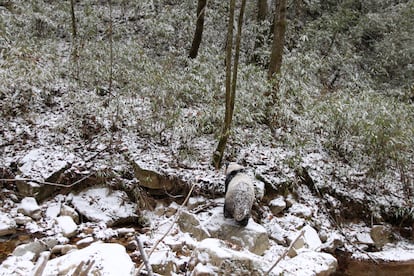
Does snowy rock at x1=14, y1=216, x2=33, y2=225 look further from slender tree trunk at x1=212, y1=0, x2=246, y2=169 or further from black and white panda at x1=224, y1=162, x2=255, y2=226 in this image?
slender tree trunk at x1=212, y1=0, x2=246, y2=169

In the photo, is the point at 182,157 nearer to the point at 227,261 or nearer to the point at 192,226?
the point at 192,226

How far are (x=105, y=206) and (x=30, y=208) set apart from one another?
1.21 m

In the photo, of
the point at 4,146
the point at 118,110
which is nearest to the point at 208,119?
the point at 118,110

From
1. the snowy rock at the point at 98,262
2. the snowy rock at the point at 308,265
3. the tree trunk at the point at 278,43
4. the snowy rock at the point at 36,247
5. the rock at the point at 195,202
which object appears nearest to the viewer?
the snowy rock at the point at 98,262

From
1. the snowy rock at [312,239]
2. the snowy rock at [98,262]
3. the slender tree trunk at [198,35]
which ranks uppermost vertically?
the slender tree trunk at [198,35]

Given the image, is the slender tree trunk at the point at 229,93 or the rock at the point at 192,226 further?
the slender tree trunk at the point at 229,93

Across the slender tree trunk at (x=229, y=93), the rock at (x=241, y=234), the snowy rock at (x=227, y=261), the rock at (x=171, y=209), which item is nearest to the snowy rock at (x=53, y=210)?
the rock at (x=171, y=209)

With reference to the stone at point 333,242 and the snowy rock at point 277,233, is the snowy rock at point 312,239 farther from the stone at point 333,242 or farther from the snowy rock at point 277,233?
the snowy rock at point 277,233

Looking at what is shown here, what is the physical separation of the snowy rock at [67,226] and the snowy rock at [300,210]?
400 cm

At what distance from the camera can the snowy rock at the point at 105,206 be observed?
5539mm

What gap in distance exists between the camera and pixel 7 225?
4941 mm

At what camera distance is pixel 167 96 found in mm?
7203

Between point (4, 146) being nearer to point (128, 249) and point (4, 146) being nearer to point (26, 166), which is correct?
point (26, 166)

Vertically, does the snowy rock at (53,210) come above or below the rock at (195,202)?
below
